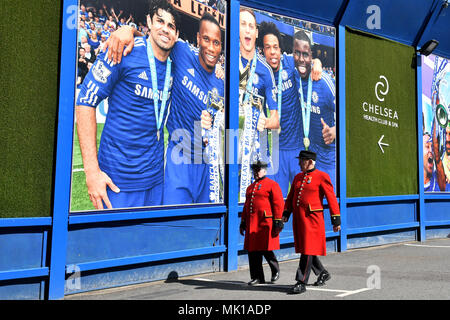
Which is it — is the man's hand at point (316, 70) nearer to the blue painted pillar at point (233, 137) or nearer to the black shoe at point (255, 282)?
the blue painted pillar at point (233, 137)

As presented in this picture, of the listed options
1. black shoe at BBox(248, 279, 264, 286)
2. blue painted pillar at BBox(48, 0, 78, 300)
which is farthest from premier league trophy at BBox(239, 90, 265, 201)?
blue painted pillar at BBox(48, 0, 78, 300)

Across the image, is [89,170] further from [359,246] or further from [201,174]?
[359,246]

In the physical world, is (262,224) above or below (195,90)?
below

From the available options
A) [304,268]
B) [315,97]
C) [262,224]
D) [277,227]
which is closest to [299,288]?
[304,268]

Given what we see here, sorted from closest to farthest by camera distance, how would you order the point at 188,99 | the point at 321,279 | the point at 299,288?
the point at 299,288 < the point at 321,279 < the point at 188,99

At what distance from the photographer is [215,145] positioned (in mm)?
8375

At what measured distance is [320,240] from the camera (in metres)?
6.46

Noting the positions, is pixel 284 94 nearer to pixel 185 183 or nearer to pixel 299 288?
pixel 185 183

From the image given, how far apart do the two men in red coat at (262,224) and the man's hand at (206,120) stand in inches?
58.9

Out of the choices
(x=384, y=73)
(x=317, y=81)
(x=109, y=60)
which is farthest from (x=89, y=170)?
(x=384, y=73)

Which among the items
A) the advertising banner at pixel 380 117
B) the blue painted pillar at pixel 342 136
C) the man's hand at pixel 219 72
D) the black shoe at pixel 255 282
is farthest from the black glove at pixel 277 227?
the advertising banner at pixel 380 117

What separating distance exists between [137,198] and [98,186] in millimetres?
680
